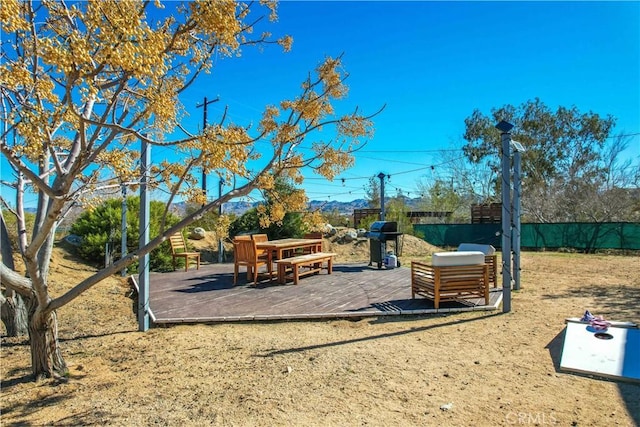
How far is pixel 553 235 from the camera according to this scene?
15.9m

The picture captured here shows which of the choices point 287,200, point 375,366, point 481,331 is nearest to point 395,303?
point 481,331

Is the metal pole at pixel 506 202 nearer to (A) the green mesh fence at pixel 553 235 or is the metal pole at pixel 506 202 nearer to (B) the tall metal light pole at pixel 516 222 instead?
(B) the tall metal light pole at pixel 516 222

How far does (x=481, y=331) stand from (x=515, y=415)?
194 cm

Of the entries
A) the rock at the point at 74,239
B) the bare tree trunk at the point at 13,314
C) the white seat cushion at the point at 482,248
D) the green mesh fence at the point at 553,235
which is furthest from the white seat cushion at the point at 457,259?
the rock at the point at 74,239

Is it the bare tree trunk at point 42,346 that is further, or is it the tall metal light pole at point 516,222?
the tall metal light pole at point 516,222

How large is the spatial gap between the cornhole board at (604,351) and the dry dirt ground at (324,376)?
0.34ft

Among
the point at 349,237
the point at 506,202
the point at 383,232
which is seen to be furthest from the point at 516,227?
the point at 349,237

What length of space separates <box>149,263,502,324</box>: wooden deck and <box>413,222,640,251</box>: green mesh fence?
8.24 m

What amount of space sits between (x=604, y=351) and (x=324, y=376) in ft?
8.25

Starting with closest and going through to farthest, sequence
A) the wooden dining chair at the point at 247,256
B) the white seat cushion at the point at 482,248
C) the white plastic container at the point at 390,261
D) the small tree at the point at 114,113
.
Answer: the small tree at the point at 114,113
the white seat cushion at the point at 482,248
the wooden dining chair at the point at 247,256
the white plastic container at the point at 390,261

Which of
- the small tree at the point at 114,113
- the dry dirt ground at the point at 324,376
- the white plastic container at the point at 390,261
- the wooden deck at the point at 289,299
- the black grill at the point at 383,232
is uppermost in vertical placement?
the small tree at the point at 114,113

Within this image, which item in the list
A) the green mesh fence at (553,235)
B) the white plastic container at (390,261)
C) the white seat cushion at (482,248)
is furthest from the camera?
the green mesh fence at (553,235)

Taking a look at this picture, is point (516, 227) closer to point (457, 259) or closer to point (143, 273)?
point (457, 259)

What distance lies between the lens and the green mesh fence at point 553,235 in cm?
1427
